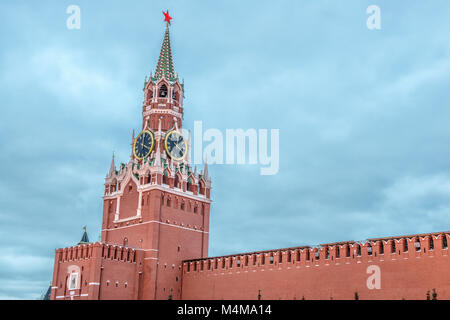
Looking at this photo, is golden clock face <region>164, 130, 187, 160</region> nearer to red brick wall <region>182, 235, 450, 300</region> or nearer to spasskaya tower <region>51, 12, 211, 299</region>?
spasskaya tower <region>51, 12, 211, 299</region>

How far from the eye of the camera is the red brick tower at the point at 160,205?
82.8 meters

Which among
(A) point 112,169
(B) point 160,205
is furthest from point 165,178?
(A) point 112,169

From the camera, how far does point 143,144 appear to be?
92875 mm

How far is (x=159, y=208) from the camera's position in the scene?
84.1 m

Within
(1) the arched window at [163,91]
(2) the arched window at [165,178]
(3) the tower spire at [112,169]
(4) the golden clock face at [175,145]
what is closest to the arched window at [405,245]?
(2) the arched window at [165,178]

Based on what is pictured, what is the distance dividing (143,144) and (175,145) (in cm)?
506

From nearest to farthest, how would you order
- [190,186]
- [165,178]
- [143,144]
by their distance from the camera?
[165,178] → [190,186] → [143,144]

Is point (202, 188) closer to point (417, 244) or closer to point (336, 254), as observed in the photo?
point (336, 254)

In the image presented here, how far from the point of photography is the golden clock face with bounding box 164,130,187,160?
9162 centimetres

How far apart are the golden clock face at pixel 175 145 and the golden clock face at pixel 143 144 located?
2.37m

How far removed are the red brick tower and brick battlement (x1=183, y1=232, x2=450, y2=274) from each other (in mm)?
4770

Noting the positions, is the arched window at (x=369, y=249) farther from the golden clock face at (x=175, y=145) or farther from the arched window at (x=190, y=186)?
the golden clock face at (x=175, y=145)
